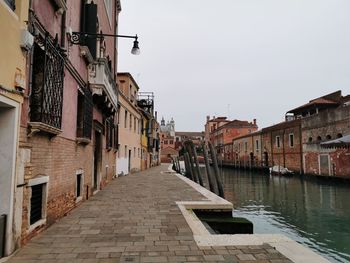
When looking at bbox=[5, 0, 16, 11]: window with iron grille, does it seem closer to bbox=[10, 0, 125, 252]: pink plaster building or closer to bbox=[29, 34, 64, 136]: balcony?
bbox=[10, 0, 125, 252]: pink plaster building

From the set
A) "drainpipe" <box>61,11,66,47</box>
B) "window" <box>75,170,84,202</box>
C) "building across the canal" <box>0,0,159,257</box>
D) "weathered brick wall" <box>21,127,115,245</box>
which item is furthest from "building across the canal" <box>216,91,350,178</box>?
"drainpipe" <box>61,11,66,47</box>

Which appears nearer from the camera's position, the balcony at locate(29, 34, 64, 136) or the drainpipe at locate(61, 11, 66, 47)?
the balcony at locate(29, 34, 64, 136)

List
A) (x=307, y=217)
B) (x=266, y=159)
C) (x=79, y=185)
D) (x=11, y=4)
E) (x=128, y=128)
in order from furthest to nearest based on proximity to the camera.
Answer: (x=266, y=159), (x=128, y=128), (x=307, y=217), (x=79, y=185), (x=11, y=4)

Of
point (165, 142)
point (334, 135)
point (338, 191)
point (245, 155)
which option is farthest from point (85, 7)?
point (165, 142)

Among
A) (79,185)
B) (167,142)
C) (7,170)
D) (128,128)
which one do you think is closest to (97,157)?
(79,185)

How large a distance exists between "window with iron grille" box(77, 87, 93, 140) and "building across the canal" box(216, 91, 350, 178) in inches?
498

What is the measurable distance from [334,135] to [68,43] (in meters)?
24.4

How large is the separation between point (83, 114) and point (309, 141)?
86.5 ft

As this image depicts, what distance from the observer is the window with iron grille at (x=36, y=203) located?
4930mm

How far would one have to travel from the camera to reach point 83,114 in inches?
314

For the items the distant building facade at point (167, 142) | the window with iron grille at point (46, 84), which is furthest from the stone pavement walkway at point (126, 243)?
the distant building facade at point (167, 142)

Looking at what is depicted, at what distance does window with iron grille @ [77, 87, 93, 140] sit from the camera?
7863mm

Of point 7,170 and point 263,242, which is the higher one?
point 7,170

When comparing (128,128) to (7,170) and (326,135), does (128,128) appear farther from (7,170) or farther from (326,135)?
(7,170)
